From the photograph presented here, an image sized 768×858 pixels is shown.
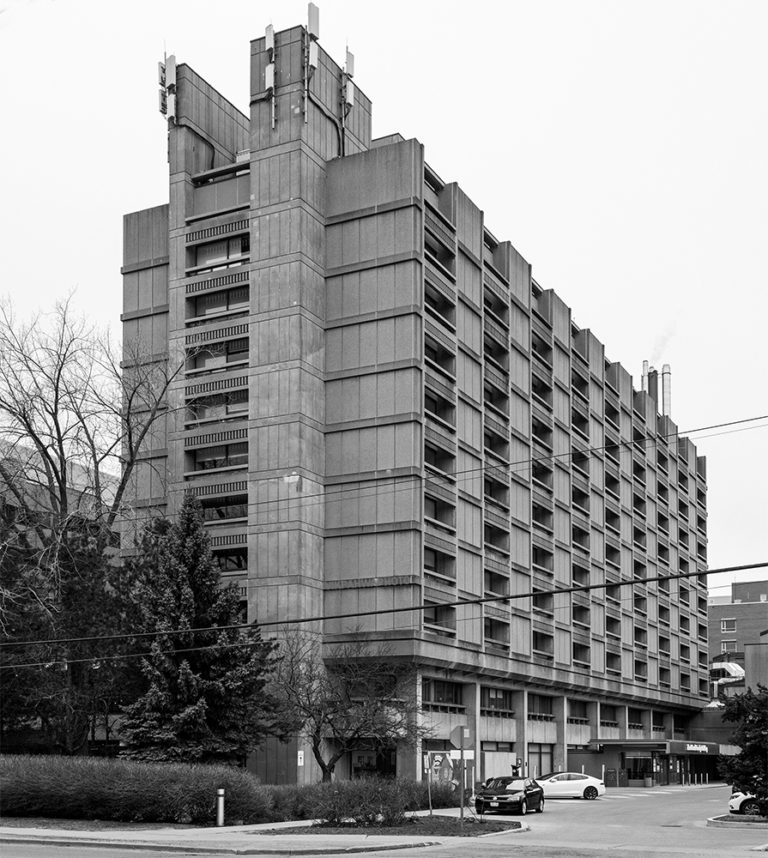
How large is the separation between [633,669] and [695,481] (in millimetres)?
34093

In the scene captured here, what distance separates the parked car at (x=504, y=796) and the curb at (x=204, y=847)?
13367 millimetres

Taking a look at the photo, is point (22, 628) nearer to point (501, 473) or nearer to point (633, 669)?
point (501, 473)

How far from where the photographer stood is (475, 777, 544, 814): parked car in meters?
44.1

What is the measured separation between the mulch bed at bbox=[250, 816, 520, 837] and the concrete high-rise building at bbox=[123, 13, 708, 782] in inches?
882

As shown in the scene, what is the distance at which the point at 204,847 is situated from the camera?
1117 inches

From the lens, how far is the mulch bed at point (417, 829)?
3306 centimetres

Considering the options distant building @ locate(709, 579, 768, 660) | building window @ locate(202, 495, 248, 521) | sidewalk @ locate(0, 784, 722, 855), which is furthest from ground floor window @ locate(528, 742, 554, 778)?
distant building @ locate(709, 579, 768, 660)

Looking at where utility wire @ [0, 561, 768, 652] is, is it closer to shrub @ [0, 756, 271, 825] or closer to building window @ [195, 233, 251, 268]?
shrub @ [0, 756, 271, 825]

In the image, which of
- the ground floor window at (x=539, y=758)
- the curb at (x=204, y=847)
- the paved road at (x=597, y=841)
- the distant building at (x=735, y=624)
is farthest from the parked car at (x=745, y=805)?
the distant building at (x=735, y=624)

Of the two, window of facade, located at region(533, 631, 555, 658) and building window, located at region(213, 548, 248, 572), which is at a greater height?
building window, located at region(213, 548, 248, 572)

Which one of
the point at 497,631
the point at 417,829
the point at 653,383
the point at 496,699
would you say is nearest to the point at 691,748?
the point at 496,699

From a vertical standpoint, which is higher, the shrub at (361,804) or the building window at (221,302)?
the building window at (221,302)

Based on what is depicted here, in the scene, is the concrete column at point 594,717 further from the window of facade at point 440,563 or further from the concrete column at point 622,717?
the window of facade at point 440,563

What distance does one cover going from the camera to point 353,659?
60000 mm
